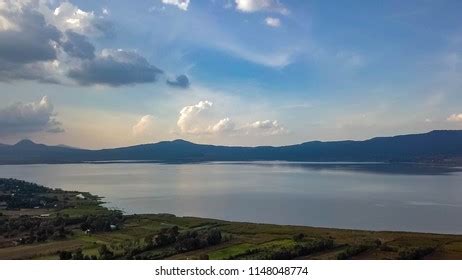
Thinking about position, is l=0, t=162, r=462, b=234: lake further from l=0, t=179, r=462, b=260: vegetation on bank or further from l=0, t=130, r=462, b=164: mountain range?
l=0, t=179, r=462, b=260: vegetation on bank

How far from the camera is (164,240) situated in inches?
134

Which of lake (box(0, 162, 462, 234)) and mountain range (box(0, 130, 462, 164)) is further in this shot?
lake (box(0, 162, 462, 234))

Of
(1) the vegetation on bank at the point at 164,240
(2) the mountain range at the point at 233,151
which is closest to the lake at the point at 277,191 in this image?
(2) the mountain range at the point at 233,151

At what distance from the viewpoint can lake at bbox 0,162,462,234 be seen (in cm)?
546

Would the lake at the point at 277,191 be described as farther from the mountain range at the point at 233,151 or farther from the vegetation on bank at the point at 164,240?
the vegetation on bank at the point at 164,240

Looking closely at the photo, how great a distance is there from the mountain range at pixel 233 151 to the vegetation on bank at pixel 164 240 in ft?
1.85

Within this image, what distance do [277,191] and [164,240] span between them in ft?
10.8

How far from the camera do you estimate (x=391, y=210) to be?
6488 mm

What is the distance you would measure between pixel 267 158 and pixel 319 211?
1.52m

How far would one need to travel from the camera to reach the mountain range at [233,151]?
4547 mm

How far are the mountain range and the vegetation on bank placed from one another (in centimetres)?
56

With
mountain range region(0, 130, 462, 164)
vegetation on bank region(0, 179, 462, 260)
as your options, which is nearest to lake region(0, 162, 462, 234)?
Result: mountain range region(0, 130, 462, 164)

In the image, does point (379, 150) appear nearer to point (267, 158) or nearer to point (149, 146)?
point (267, 158)
